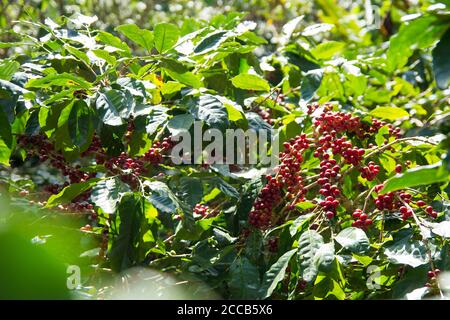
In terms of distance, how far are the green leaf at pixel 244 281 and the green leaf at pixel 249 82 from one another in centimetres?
52

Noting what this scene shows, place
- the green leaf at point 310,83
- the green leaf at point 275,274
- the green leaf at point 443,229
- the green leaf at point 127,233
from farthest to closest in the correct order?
the green leaf at point 310,83 → the green leaf at point 127,233 → the green leaf at point 275,274 → the green leaf at point 443,229

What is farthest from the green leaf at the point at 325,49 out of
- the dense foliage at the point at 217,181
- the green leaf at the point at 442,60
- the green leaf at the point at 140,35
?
the green leaf at the point at 442,60

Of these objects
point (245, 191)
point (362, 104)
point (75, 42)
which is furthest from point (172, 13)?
point (245, 191)

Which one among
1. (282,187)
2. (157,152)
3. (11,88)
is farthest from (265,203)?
(11,88)

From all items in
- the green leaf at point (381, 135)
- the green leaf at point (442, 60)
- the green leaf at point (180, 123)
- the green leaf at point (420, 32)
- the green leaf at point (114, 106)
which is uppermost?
the green leaf at point (420, 32)

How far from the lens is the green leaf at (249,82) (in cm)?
163

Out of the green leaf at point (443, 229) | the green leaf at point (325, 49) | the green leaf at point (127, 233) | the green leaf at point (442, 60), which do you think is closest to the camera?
the green leaf at point (442, 60)

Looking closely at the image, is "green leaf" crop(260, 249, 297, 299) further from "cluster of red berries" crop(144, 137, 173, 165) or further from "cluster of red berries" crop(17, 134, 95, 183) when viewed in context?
"cluster of red berries" crop(17, 134, 95, 183)

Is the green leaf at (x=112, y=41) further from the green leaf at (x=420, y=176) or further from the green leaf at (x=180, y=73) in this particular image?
the green leaf at (x=420, y=176)

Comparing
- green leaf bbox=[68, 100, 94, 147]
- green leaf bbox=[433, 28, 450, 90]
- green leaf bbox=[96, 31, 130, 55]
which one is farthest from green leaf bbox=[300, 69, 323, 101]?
green leaf bbox=[433, 28, 450, 90]

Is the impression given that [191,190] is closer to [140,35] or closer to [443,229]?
[140,35]

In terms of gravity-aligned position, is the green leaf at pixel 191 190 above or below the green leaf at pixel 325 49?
below

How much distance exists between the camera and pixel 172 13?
4617 mm

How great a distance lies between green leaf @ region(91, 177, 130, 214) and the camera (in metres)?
1.28
